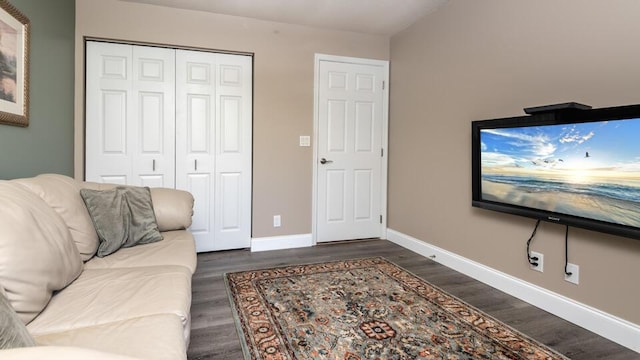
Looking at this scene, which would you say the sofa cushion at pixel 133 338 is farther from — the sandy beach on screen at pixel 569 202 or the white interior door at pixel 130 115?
the white interior door at pixel 130 115

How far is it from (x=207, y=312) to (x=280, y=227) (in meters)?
1.65

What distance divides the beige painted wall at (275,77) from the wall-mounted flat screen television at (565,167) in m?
1.86

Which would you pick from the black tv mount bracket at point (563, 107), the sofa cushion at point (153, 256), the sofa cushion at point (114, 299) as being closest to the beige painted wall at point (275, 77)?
the sofa cushion at point (153, 256)

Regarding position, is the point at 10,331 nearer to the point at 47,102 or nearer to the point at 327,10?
the point at 47,102

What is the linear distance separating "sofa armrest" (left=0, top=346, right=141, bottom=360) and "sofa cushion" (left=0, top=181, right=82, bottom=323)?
568 millimetres

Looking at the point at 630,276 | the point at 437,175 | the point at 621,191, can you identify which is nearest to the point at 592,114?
the point at 621,191

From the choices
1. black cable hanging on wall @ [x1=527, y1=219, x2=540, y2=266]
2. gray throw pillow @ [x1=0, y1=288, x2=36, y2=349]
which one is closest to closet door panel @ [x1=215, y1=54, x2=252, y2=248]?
black cable hanging on wall @ [x1=527, y1=219, x2=540, y2=266]

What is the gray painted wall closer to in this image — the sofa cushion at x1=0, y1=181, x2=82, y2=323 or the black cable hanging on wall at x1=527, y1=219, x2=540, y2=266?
the sofa cushion at x1=0, y1=181, x2=82, y2=323

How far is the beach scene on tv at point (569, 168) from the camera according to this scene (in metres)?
1.82

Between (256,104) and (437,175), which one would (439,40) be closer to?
(437,175)

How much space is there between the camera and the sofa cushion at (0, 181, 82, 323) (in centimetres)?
115

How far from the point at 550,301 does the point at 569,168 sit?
2.97 ft

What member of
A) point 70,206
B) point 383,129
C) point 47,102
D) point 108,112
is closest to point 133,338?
point 70,206

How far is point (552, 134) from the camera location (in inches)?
85.7
